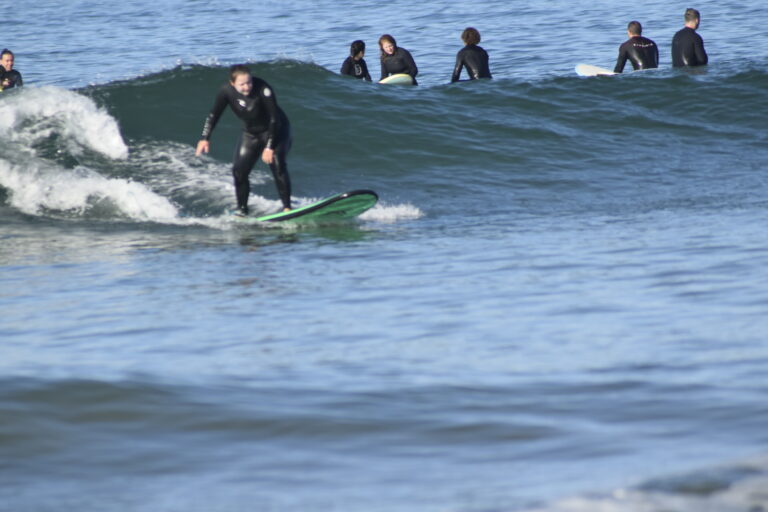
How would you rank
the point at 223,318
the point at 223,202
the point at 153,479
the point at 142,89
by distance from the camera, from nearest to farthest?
1. the point at 153,479
2. the point at 223,318
3. the point at 223,202
4. the point at 142,89

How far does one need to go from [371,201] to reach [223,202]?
7.71 feet

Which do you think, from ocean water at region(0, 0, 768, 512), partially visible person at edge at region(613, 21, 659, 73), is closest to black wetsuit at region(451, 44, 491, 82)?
ocean water at region(0, 0, 768, 512)

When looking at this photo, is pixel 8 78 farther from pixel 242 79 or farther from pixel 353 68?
pixel 242 79

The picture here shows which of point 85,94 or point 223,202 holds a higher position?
point 85,94

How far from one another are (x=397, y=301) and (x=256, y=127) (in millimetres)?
3718

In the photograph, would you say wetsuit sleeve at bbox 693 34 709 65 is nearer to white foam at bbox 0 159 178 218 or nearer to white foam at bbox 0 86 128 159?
white foam at bbox 0 86 128 159

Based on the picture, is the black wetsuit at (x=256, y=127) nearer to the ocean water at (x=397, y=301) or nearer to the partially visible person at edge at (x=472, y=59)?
the ocean water at (x=397, y=301)

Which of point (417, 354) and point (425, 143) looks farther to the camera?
point (425, 143)

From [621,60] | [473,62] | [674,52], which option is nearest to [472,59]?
[473,62]

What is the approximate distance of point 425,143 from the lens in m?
14.5

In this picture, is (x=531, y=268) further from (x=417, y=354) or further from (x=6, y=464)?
(x=6, y=464)

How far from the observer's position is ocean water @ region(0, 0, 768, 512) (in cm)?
385

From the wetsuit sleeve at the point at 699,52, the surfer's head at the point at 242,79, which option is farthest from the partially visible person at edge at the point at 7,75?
the wetsuit sleeve at the point at 699,52

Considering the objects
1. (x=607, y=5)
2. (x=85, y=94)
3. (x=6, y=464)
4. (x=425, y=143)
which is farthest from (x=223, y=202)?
(x=607, y=5)
